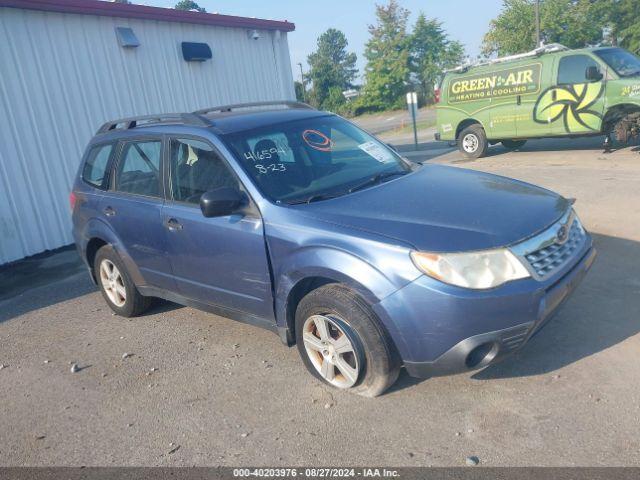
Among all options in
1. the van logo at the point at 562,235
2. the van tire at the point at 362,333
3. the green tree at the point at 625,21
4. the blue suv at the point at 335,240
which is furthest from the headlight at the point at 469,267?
the green tree at the point at 625,21

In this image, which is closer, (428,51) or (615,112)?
(615,112)

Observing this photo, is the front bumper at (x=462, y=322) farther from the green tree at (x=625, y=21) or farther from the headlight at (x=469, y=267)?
the green tree at (x=625, y=21)

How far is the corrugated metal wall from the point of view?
817 cm

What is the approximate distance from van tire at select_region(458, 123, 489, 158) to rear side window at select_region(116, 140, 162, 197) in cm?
985

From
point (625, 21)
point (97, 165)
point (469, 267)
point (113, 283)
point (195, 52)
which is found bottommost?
point (113, 283)

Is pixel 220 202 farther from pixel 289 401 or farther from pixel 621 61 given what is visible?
pixel 621 61

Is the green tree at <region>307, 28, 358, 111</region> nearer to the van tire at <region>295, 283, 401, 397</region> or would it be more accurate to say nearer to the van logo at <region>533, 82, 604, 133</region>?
the van logo at <region>533, 82, 604, 133</region>

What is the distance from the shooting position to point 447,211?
134 inches

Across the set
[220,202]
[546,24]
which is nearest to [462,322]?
[220,202]

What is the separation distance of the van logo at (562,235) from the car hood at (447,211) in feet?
0.26

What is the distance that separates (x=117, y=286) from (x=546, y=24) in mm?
39481

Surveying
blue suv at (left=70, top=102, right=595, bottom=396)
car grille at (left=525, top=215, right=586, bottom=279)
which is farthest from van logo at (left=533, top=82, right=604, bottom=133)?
car grille at (left=525, top=215, right=586, bottom=279)

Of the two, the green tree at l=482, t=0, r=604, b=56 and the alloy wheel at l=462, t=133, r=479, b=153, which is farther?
the green tree at l=482, t=0, r=604, b=56

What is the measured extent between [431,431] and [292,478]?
2.67ft
